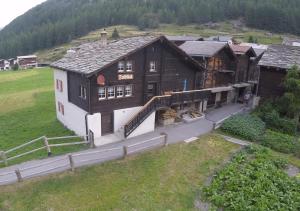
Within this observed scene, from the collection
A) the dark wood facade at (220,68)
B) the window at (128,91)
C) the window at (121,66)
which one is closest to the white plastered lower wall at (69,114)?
the window at (128,91)

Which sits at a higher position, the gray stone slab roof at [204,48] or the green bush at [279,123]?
the gray stone slab roof at [204,48]

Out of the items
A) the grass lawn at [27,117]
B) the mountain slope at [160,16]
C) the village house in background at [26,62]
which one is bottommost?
the village house in background at [26,62]

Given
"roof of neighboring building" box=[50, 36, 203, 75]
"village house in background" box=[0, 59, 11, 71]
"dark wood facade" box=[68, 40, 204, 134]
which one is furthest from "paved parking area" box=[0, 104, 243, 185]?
"village house in background" box=[0, 59, 11, 71]

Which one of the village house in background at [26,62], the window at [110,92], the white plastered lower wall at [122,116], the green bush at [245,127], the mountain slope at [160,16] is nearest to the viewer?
the window at [110,92]

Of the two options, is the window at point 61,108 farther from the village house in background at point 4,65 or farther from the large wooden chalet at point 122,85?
the village house in background at point 4,65

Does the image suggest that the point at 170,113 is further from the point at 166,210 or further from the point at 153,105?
the point at 166,210
